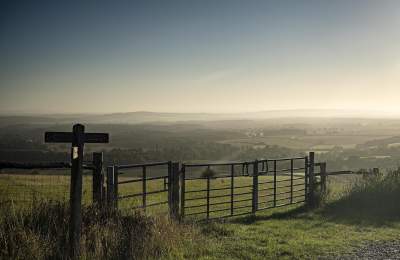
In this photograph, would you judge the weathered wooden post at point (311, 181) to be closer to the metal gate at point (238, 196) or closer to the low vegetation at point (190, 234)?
the metal gate at point (238, 196)

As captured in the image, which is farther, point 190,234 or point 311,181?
point 311,181

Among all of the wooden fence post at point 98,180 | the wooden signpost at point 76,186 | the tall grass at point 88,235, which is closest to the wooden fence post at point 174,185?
the wooden fence post at point 98,180

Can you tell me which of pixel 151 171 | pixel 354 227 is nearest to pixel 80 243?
pixel 354 227

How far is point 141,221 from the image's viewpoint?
8953 mm

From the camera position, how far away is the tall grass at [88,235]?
23.4 ft

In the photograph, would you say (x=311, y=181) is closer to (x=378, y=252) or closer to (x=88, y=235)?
(x=378, y=252)

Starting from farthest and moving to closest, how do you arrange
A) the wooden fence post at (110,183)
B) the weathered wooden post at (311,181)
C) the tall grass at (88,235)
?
1. the weathered wooden post at (311,181)
2. the wooden fence post at (110,183)
3. the tall grass at (88,235)

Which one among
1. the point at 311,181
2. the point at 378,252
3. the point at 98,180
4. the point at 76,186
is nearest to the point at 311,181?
the point at 311,181

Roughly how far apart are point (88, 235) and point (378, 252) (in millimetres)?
A: 6268

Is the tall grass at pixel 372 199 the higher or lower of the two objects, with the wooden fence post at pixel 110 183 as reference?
lower

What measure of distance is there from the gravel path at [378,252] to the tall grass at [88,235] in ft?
12.3

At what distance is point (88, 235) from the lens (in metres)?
7.83

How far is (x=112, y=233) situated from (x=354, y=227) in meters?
7.48

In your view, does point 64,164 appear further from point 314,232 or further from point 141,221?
point 314,232
